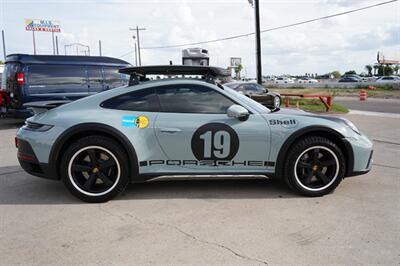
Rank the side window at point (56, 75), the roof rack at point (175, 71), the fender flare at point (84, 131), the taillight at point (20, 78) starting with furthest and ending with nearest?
the side window at point (56, 75), the taillight at point (20, 78), the roof rack at point (175, 71), the fender flare at point (84, 131)

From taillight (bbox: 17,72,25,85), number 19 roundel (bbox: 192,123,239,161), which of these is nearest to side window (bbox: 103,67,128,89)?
taillight (bbox: 17,72,25,85)

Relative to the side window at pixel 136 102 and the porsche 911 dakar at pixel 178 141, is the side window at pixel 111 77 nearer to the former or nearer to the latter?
the porsche 911 dakar at pixel 178 141

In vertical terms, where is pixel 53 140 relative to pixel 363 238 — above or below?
above

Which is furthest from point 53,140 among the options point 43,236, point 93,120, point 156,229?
point 156,229

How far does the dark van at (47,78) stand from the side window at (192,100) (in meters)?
6.71

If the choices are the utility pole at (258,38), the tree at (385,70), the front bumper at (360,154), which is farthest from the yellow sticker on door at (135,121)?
the tree at (385,70)

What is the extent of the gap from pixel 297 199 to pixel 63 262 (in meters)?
2.61

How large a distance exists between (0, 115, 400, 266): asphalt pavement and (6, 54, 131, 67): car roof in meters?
5.60

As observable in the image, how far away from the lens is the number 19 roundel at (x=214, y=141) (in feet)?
13.0

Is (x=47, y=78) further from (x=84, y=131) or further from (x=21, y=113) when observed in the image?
(x=84, y=131)

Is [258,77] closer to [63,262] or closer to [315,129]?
[315,129]

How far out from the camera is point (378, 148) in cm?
703

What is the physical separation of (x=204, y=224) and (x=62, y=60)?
8194 mm

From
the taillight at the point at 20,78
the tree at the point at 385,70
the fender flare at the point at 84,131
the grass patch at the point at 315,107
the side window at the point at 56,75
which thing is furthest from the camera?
the tree at the point at 385,70
